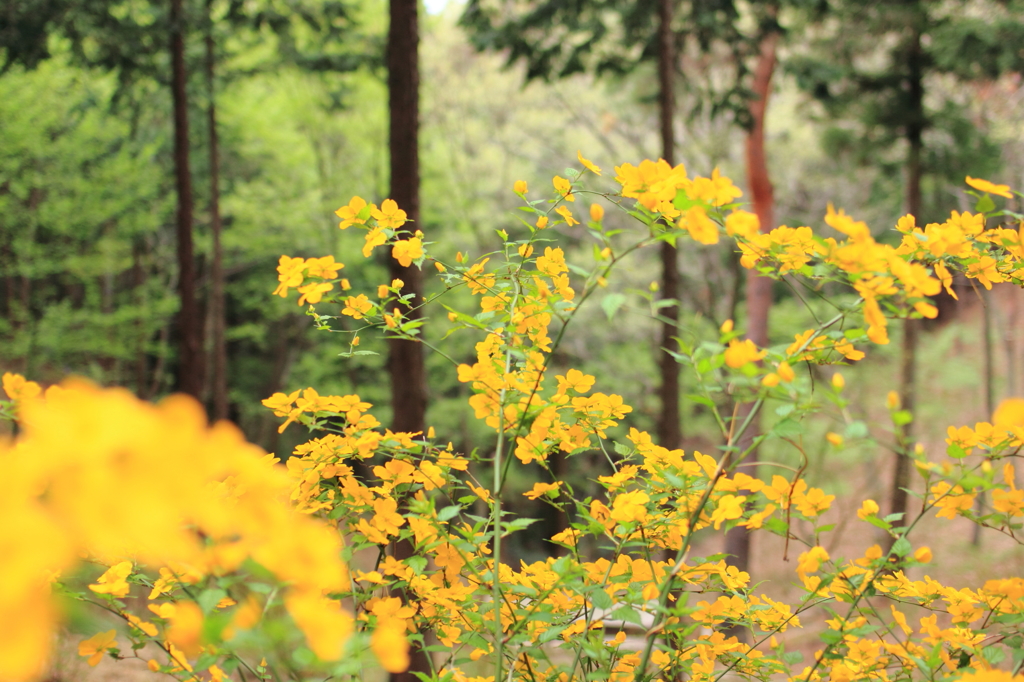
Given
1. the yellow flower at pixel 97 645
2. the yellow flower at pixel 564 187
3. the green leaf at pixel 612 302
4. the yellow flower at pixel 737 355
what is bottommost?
the yellow flower at pixel 97 645

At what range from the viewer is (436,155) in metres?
11.7

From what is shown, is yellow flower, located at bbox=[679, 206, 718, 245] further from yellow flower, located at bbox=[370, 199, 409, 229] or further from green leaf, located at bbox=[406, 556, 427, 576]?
green leaf, located at bbox=[406, 556, 427, 576]

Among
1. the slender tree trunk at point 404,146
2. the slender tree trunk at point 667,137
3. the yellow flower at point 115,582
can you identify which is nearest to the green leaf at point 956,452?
the yellow flower at point 115,582

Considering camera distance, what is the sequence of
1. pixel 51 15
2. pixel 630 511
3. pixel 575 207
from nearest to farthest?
1. pixel 630 511
2. pixel 51 15
3. pixel 575 207

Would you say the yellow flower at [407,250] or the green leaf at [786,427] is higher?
the yellow flower at [407,250]

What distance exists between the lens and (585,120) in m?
10.4

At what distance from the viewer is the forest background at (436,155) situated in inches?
284

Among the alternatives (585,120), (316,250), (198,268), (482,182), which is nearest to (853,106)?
(585,120)

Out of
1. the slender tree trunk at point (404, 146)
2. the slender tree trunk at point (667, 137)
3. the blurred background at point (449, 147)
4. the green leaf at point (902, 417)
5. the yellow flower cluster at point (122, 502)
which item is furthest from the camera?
the blurred background at point (449, 147)

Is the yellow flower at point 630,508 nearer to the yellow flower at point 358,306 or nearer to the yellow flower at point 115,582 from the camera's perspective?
the yellow flower at point 358,306

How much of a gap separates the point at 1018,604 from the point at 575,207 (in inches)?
365

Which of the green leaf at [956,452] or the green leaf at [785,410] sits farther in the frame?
the green leaf at [956,452]

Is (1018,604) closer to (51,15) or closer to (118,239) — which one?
(51,15)

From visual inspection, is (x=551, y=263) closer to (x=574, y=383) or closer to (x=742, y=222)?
Result: (x=574, y=383)
